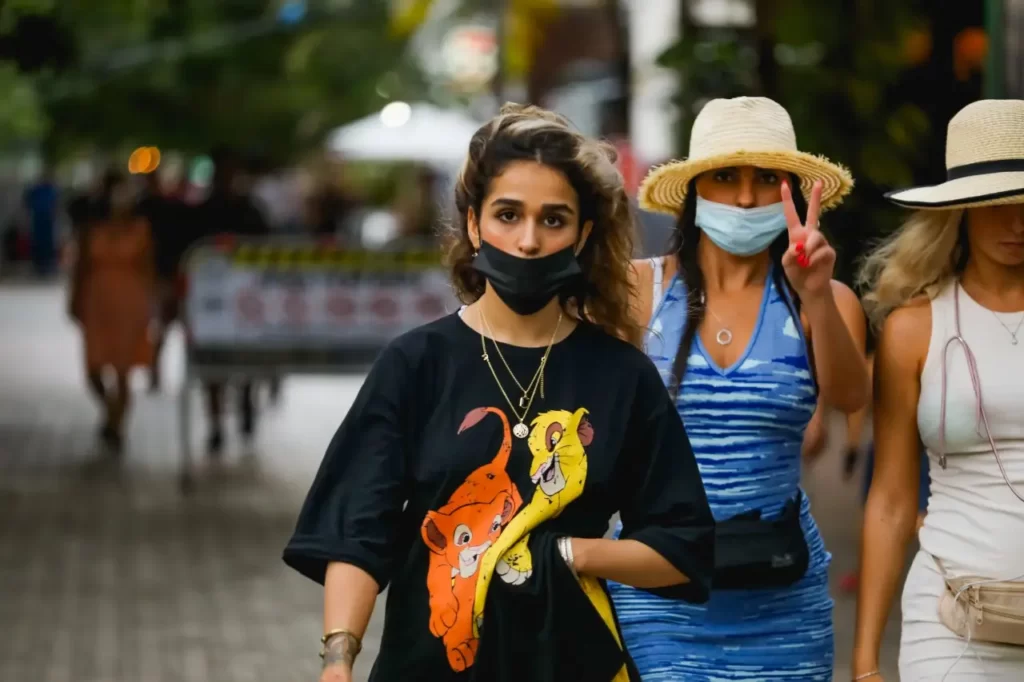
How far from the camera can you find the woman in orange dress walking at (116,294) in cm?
1467

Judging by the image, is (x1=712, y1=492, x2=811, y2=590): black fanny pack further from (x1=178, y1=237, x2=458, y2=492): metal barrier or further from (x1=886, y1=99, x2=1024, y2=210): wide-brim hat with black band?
(x1=178, y1=237, x2=458, y2=492): metal barrier

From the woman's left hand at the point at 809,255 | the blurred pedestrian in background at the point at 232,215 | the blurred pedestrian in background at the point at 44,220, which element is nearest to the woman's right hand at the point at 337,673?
the woman's left hand at the point at 809,255

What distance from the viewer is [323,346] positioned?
12.3 meters

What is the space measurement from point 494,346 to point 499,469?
0.23 meters

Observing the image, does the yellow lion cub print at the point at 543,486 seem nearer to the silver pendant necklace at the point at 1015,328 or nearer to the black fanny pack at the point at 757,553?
the black fanny pack at the point at 757,553

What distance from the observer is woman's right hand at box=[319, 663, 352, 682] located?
3.15 meters

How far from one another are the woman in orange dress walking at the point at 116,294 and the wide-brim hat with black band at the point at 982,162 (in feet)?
36.4

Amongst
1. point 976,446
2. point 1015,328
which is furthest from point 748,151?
point 976,446

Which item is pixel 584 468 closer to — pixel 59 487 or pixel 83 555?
pixel 83 555

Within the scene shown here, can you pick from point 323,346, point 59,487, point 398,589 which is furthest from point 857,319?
point 59,487

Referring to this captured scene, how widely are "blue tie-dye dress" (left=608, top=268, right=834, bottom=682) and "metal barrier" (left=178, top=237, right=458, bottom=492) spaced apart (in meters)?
8.08

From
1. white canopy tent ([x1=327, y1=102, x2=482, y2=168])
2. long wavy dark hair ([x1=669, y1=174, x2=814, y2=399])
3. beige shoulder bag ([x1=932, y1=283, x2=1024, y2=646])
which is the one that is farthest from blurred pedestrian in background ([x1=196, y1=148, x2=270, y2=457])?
beige shoulder bag ([x1=932, y1=283, x2=1024, y2=646])

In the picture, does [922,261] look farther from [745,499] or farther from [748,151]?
[745,499]

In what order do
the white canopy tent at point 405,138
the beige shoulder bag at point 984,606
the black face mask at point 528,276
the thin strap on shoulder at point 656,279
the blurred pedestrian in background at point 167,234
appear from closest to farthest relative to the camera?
the black face mask at point 528,276, the beige shoulder bag at point 984,606, the thin strap on shoulder at point 656,279, the blurred pedestrian in background at point 167,234, the white canopy tent at point 405,138
